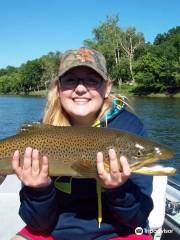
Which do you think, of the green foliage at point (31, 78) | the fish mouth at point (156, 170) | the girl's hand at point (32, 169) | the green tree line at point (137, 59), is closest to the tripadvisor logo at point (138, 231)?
the fish mouth at point (156, 170)

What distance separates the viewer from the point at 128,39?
247ft

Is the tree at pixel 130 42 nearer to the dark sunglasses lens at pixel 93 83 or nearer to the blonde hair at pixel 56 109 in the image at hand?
the blonde hair at pixel 56 109

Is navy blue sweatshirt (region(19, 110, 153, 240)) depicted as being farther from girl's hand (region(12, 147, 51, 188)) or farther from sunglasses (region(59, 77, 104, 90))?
sunglasses (region(59, 77, 104, 90))

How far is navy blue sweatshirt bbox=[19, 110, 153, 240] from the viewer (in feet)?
9.61

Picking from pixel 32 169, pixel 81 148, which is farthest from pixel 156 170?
pixel 32 169

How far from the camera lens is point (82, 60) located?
3246 millimetres

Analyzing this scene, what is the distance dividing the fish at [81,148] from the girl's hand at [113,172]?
2.8 inches

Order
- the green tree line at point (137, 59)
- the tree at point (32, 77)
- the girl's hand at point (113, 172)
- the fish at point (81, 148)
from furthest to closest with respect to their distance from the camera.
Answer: the tree at point (32, 77) < the green tree line at point (137, 59) < the fish at point (81, 148) < the girl's hand at point (113, 172)

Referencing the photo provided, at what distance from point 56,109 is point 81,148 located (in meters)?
0.65

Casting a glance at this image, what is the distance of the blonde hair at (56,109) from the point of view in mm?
3412

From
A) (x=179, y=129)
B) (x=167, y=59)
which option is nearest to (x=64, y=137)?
(x=179, y=129)

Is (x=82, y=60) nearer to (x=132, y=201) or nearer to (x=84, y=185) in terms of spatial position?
(x=84, y=185)

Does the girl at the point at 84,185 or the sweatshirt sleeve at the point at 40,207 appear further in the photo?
the sweatshirt sleeve at the point at 40,207

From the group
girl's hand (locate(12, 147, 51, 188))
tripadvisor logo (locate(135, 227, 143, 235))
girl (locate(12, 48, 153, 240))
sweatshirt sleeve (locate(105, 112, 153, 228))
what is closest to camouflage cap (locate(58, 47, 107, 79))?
girl (locate(12, 48, 153, 240))
